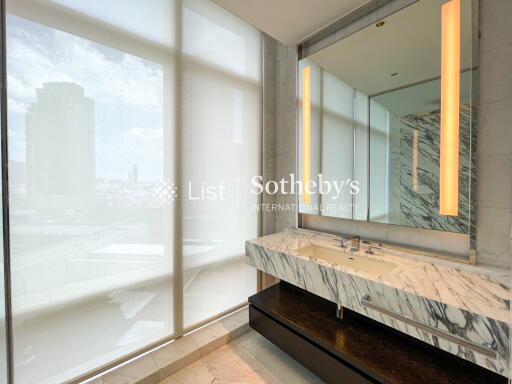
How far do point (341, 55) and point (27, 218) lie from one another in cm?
226

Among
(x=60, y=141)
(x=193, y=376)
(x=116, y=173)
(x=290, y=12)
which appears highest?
(x=290, y=12)

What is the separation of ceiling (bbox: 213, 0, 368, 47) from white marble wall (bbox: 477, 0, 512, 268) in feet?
2.44

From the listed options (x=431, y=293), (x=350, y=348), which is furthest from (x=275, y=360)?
→ (x=431, y=293)

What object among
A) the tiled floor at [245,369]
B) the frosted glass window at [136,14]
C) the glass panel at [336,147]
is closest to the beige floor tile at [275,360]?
the tiled floor at [245,369]

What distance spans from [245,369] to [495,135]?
2.04 m

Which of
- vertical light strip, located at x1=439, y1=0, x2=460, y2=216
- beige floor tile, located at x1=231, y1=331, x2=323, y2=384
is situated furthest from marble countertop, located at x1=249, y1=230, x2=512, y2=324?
beige floor tile, located at x1=231, y1=331, x2=323, y2=384

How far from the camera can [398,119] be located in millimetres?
1426

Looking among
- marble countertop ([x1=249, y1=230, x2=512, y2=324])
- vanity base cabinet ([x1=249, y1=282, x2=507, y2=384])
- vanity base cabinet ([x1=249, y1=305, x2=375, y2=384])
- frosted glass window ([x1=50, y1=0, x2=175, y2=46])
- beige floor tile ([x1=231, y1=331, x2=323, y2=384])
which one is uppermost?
frosted glass window ([x1=50, y1=0, x2=175, y2=46])

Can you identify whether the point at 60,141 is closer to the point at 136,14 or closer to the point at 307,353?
the point at 136,14

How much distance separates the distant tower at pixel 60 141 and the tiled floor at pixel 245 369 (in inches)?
55.3

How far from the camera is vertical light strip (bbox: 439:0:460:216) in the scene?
1196 millimetres

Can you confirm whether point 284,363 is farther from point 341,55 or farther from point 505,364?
point 341,55

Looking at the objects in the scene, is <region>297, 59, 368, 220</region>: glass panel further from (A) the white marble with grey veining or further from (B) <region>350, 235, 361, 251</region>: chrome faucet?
(A) the white marble with grey veining

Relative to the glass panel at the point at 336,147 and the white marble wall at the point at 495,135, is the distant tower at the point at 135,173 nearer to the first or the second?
the glass panel at the point at 336,147
